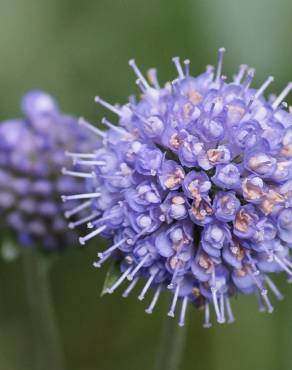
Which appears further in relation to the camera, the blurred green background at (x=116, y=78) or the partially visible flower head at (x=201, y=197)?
the blurred green background at (x=116, y=78)

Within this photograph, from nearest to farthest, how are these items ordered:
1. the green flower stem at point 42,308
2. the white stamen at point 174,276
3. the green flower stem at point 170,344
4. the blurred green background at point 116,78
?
the white stamen at point 174,276
the green flower stem at point 170,344
the green flower stem at point 42,308
the blurred green background at point 116,78

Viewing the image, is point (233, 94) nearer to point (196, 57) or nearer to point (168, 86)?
point (168, 86)

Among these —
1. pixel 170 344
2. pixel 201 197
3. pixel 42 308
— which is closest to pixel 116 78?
pixel 42 308

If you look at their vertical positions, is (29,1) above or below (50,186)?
above

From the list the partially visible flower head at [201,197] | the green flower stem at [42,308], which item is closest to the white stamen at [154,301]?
the partially visible flower head at [201,197]

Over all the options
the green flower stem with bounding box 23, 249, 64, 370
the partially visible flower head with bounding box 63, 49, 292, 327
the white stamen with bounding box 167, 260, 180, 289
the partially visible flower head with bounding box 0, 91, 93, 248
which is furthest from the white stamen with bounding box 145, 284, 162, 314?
the green flower stem with bounding box 23, 249, 64, 370

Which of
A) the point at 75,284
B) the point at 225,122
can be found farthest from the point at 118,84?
the point at 225,122

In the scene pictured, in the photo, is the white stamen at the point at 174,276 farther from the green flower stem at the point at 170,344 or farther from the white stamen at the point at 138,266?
the green flower stem at the point at 170,344
